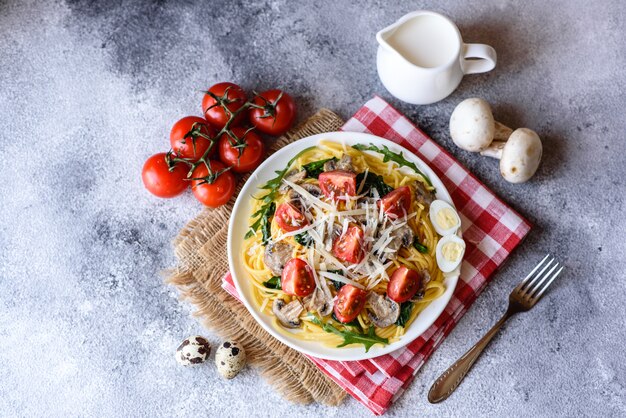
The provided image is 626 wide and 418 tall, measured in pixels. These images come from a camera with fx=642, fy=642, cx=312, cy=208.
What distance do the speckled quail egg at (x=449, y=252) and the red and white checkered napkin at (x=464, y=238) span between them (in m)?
0.23

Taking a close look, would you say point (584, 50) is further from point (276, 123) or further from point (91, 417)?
point (91, 417)

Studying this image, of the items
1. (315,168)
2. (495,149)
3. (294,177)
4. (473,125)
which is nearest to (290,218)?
(294,177)

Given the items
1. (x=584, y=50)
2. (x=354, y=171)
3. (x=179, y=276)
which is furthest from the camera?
(x=584, y=50)

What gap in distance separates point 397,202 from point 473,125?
625mm

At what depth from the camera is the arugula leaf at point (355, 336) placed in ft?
10.4

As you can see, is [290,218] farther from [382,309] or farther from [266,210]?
[382,309]

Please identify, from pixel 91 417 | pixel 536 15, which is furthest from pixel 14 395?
pixel 536 15

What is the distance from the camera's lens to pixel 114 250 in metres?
3.64

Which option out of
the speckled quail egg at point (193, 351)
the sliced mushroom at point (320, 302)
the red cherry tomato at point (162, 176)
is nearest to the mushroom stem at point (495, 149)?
the sliced mushroom at point (320, 302)

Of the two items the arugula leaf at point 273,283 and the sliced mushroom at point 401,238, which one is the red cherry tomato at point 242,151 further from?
the sliced mushroom at point 401,238

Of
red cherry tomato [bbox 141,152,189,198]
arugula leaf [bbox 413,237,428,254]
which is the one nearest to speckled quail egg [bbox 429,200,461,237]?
arugula leaf [bbox 413,237,428,254]

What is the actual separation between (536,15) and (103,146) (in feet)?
8.67

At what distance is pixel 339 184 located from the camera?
318 centimetres

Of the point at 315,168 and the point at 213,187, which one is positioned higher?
the point at 315,168
